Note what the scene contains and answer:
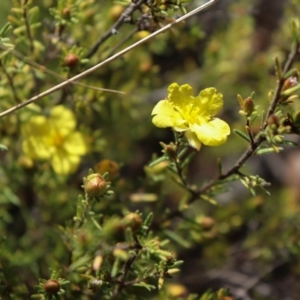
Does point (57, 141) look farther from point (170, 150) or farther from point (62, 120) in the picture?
point (170, 150)

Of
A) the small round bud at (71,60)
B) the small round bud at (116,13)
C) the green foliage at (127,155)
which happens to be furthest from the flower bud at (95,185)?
the small round bud at (116,13)

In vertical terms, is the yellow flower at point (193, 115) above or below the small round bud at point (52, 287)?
above

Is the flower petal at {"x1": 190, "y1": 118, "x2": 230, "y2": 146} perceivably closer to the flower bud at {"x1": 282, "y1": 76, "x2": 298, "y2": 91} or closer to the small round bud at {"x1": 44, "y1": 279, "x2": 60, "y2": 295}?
the flower bud at {"x1": 282, "y1": 76, "x2": 298, "y2": 91}

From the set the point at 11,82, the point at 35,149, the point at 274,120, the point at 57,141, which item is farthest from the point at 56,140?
the point at 274,120

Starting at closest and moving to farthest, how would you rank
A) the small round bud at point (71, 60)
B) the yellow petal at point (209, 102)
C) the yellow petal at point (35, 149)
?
the yellow petal at point (209, 102)
the small round bud at point (71, 60)
the yellow petal at point (35, 149)

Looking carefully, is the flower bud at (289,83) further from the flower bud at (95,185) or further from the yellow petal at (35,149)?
the yellow petal at (35,149)

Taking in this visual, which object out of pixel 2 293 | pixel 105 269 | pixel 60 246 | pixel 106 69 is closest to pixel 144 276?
pixel 105 269

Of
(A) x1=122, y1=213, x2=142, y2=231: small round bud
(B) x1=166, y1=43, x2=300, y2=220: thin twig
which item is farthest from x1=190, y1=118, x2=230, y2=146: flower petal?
(A) x1=122, y1=213, x2=142, y2=231: small round bud
